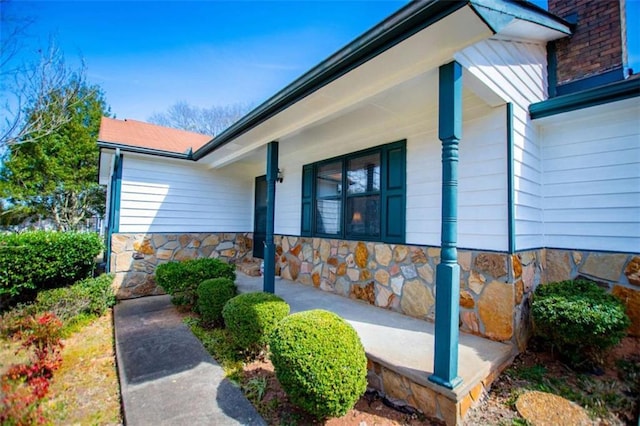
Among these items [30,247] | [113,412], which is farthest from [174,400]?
[30,247]

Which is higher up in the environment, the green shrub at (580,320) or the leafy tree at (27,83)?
the leafy tree at (27,83)

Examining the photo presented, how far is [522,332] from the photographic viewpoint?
3266 millimetres

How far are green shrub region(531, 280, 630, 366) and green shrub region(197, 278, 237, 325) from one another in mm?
3983

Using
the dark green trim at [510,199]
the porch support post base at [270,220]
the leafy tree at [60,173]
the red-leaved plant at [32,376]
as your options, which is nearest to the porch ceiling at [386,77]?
the porch support post base at [270,220]

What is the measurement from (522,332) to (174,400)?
12.1 feet

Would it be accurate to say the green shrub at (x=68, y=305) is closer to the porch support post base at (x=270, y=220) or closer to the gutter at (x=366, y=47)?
the porch support post base at (x=270, y=220)

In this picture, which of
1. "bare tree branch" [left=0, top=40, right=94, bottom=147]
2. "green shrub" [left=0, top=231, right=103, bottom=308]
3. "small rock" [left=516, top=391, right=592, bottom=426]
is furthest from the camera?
"bare tree branch" [left=0, top=40, right=94, bottom=147]

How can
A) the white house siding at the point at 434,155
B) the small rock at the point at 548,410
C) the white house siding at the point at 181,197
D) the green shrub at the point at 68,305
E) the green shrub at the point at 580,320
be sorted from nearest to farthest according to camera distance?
the small rock at the point at 548,410 → the green shrub at the point at 580,320 → the white house siding at the point at 434,155 → the green shrub at the point at 68,305 → the white house siding at the point at 181,197

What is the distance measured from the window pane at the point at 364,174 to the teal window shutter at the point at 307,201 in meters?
1.12

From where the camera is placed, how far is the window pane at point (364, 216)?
185 inches

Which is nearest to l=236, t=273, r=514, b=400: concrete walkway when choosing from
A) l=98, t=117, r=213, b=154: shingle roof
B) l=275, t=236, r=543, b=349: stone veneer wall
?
l=275, t=236, r=543, b=349: stone veneer wall

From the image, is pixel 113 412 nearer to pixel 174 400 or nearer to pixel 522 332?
pixel 174 400

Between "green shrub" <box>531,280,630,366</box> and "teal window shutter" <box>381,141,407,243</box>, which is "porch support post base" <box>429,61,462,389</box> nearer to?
"green shrub" <box>531,280,630,366</box>

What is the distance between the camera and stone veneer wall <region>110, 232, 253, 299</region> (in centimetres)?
605
